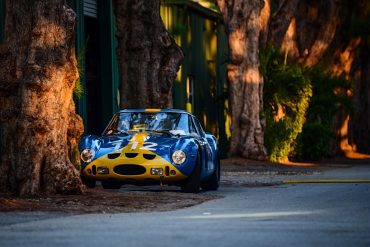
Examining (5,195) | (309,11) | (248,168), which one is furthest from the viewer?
(309,11)

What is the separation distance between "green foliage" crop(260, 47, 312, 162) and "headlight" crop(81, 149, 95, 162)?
18.9 metres

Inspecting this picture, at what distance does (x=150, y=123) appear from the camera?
20547 millimetres

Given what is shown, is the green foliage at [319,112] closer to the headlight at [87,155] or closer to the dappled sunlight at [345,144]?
the dappled sunlight at [345,144]

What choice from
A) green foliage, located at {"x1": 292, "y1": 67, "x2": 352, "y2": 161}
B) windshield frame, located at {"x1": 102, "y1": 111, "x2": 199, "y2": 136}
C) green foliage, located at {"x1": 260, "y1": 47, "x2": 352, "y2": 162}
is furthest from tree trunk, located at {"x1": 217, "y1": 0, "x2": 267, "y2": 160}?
windshield frame, located at {"x1": 102, "y1": 111, "x2": 199, "y2": 136}

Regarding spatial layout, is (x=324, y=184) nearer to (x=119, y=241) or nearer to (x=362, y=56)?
(x=119, y=241)

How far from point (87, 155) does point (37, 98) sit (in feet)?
6.85

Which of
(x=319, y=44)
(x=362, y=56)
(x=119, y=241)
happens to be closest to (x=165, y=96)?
(x=119, y=241)

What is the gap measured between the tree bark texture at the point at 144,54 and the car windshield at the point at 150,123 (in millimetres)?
4159

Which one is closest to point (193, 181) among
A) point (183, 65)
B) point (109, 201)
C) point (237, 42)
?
point (109, 201)

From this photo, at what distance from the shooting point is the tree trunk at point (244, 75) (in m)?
35.6

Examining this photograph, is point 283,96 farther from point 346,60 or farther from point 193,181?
point 193,181

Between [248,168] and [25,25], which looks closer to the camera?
[25,25]

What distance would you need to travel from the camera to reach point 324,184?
23.3 metres

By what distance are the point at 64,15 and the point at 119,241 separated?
7.72 meters
